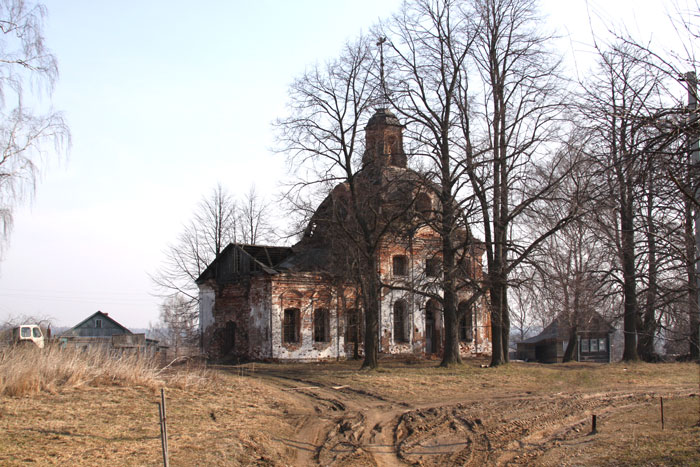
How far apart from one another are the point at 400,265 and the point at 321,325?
18.5 feet

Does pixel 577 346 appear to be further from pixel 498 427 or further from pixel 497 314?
pixel 498 427

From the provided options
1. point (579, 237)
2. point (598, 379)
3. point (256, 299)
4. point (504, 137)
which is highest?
point (504, 137)

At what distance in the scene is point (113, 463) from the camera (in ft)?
28.4

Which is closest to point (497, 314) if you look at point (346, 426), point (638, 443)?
point (346, 426)

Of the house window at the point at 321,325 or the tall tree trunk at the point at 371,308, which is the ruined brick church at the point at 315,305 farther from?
the tall tree trunk at the point at 371,308

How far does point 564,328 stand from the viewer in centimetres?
3603

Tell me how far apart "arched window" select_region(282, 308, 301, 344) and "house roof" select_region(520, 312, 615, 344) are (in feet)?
40.8

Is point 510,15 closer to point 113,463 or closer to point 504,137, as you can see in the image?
point 504,137

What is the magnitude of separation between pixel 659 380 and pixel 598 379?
1928 millimetres

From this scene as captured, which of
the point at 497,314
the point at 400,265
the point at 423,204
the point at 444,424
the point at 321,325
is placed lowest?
the point at 444,424

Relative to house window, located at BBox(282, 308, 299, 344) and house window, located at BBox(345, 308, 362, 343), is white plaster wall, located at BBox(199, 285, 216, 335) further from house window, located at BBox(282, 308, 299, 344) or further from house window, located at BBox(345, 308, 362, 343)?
house window, located at BBox(345, 308, 362, 343)

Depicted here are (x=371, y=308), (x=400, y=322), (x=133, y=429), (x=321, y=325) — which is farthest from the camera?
(x=400, y=322)

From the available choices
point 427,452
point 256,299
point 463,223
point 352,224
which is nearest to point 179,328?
point 256,299

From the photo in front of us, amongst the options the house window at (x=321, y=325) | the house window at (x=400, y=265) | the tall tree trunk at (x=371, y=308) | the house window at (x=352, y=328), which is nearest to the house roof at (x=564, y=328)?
the house window at (x=400, y=265)
